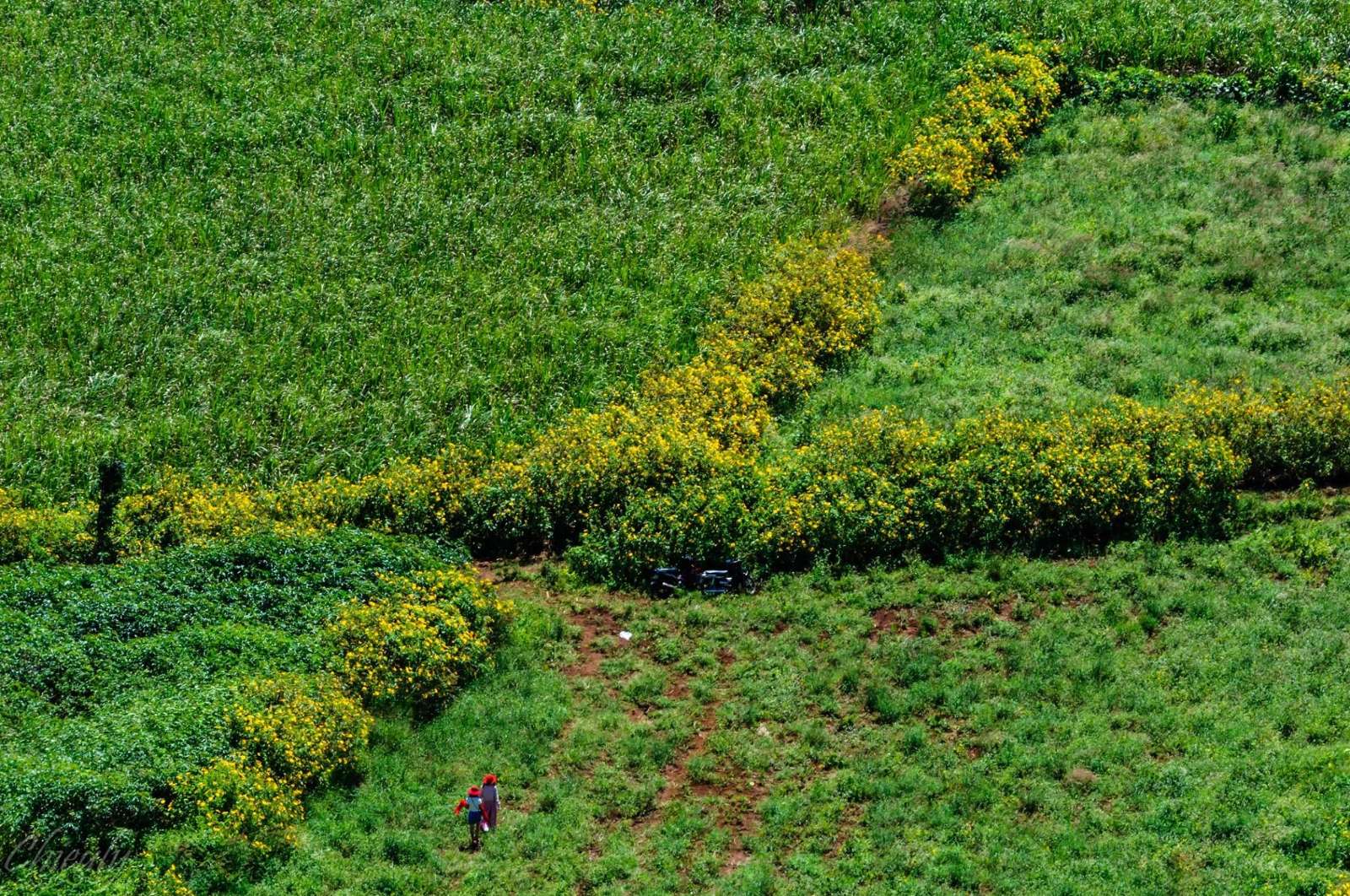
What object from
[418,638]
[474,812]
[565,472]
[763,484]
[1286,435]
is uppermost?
[1286,435]

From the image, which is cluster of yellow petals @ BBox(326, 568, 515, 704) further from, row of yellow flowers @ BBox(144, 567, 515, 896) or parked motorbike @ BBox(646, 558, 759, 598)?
parked motorbike @ BBox(646, 558, 759, 598)

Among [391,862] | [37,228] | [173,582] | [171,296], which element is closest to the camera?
[391,862]

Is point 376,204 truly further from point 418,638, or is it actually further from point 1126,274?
point 1126,274

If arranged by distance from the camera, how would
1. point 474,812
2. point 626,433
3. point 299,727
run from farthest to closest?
point 626,433 < point 299,727 < point 474,812

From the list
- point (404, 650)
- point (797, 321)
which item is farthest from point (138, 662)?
point (797, 321)

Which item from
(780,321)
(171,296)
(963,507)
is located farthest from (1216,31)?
(171,296)

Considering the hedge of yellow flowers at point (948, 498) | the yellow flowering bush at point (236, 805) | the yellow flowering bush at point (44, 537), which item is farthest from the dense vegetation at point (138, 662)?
the hedge of yellow flowers at point (948, 498)

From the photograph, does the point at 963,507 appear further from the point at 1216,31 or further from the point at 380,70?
the point at 380,70
